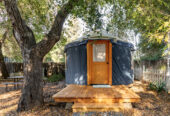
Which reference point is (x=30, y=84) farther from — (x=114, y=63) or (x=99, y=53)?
(x=114, y=63)

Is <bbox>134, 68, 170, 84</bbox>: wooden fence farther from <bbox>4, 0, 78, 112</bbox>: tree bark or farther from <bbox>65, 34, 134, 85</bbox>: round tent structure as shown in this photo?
<bbox>4, 0, 78, 112</bbox>: tree bark

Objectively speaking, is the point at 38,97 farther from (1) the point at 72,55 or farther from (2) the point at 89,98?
(1) the point at 72,55

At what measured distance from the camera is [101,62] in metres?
4.24

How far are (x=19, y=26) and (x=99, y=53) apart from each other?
9.08 ft

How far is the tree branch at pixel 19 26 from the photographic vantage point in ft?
7.74

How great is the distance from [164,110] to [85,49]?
3.01 meters

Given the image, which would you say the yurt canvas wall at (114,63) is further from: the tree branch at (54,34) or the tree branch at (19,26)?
the tree branch at (19,26)

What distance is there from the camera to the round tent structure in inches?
164

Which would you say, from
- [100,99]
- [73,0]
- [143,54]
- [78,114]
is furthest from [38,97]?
[143,54]

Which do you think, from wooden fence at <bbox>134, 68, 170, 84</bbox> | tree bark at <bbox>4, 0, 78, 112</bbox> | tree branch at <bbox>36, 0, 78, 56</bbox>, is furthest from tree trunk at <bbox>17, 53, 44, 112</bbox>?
wooden fence at <bbox>134, 68, 170, 84</bbox>

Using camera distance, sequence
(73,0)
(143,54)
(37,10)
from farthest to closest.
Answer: (143,54), (37,10), (73,0)

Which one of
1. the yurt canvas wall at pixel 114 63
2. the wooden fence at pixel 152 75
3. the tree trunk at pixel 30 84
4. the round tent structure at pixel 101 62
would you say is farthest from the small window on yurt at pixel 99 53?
the wooden fence at pixel 152 75

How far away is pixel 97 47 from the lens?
429 cm

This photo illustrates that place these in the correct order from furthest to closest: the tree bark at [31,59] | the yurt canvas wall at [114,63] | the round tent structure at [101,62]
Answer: the yurt canvas wall at [114,63] < the round tent structure at [101,62] < the tree bark at [31,59]
